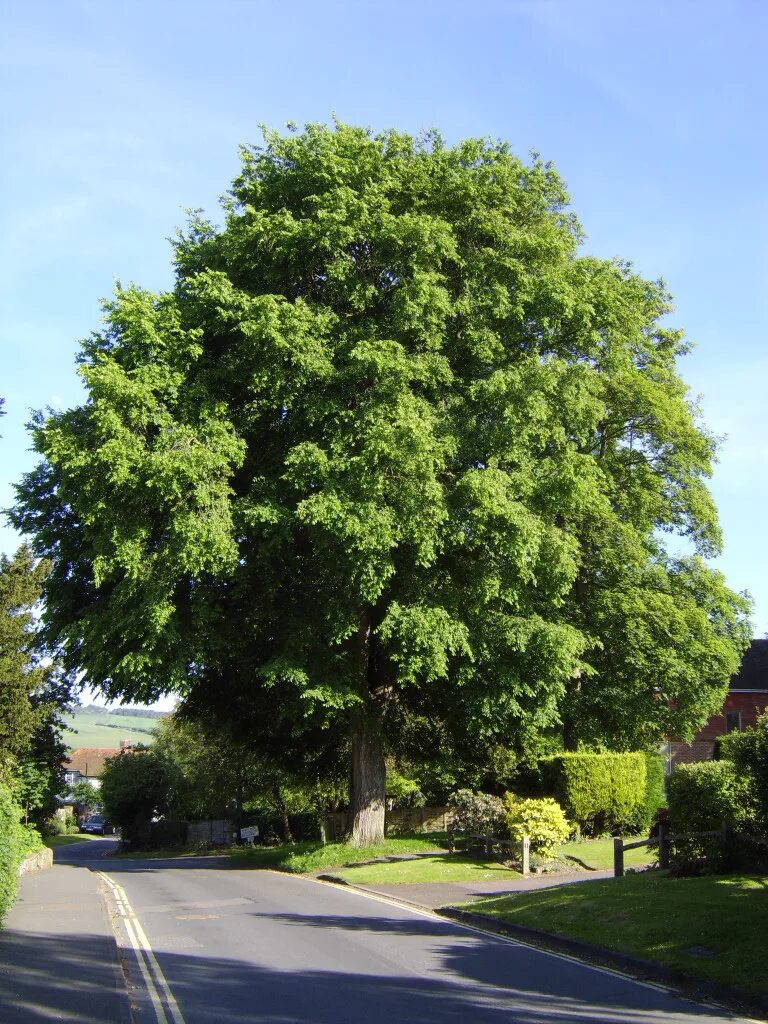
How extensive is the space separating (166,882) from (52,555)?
9216 mm

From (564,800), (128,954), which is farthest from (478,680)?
(128,954)

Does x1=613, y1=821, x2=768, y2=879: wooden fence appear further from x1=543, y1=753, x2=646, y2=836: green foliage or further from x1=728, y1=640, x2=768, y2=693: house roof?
x1=728, y1=640, x2=768, y2=693: house roof

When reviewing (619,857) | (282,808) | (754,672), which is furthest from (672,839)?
(754,672)

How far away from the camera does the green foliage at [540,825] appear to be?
23.4 meters

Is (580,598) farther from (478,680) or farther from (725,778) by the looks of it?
(725,778)

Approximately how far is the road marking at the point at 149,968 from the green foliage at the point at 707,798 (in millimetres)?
9497

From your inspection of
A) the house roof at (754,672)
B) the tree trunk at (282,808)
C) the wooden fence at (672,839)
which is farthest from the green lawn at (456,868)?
the house roof at (754,672)

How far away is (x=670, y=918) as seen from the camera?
13.3 m

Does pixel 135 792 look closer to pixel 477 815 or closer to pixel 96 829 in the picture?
pixel 477 815

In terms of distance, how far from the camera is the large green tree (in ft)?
77.3

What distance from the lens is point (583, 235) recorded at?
31734mm

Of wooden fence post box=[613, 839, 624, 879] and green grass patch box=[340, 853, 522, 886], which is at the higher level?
wooden fence post box=[613, 839, 624, 879]

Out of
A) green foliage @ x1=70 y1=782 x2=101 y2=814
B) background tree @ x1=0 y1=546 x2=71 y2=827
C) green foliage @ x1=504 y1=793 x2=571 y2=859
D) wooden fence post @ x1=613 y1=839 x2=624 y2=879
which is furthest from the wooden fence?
green foliage @ x1=70 y1=782 x2=101 y2=814

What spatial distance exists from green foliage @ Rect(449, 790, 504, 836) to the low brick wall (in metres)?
12.1
